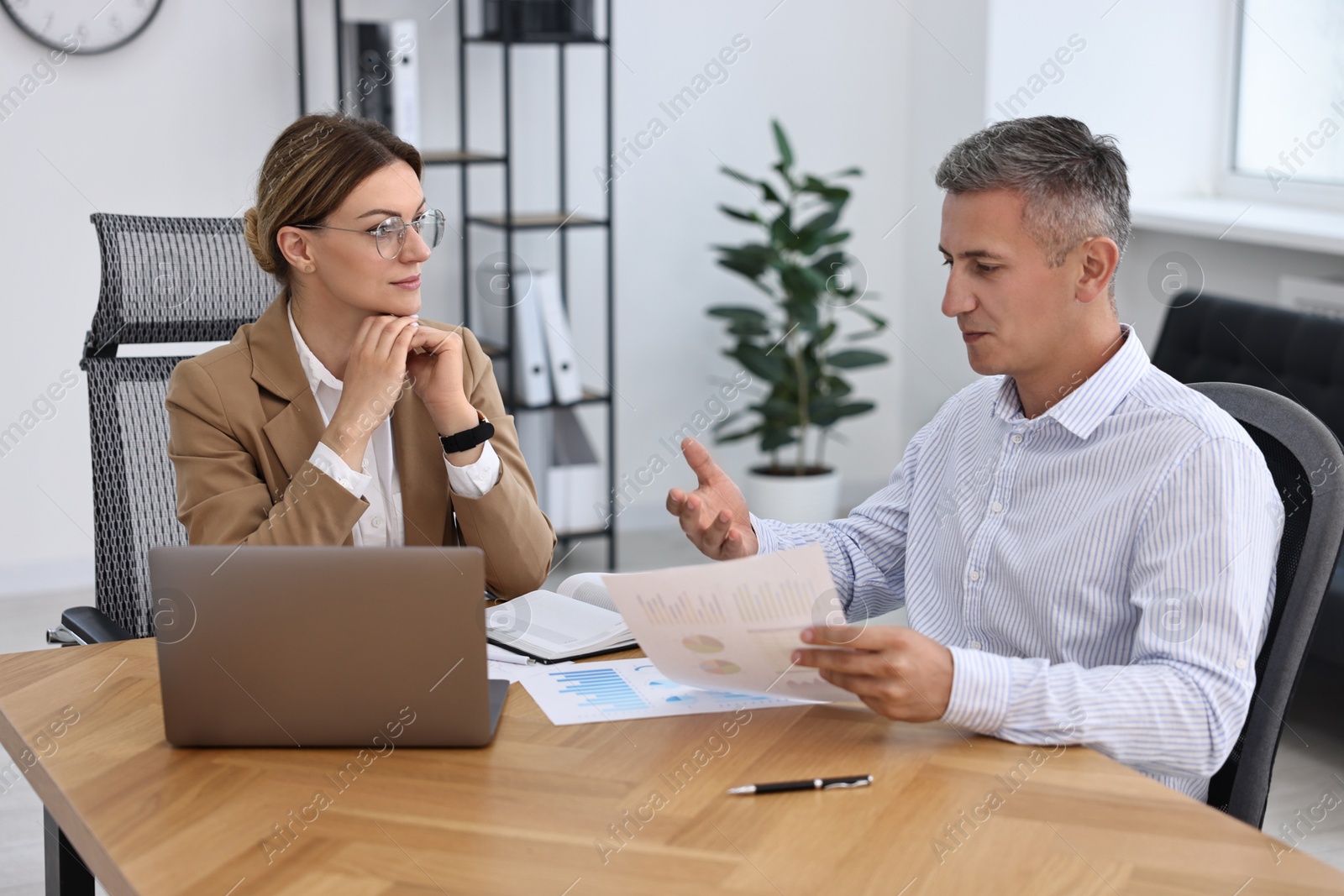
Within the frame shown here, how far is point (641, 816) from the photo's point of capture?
1.11 m

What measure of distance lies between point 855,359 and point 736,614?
3.08 m

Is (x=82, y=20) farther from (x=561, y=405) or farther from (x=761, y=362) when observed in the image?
(x=761, y=362)

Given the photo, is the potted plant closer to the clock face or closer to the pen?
the clock face

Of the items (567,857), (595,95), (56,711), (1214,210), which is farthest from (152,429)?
(1214,210)

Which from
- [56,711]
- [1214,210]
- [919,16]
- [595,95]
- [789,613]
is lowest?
[56,711]

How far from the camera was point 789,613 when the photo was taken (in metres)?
1.17

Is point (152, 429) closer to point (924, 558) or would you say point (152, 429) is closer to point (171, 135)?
point (924, 558)

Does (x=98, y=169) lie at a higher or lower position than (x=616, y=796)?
higher

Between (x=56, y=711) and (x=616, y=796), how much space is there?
61 cm

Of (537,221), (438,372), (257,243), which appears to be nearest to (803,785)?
(438,372)

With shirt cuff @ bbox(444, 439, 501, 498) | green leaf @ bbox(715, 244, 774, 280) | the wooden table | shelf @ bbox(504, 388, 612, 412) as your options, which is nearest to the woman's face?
shirt cuff @ bbox(444, 439, 501, 498)

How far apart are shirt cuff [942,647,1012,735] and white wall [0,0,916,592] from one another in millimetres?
3129

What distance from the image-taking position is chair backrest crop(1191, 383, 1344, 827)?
131 cm

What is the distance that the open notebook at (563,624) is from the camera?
1484mm
